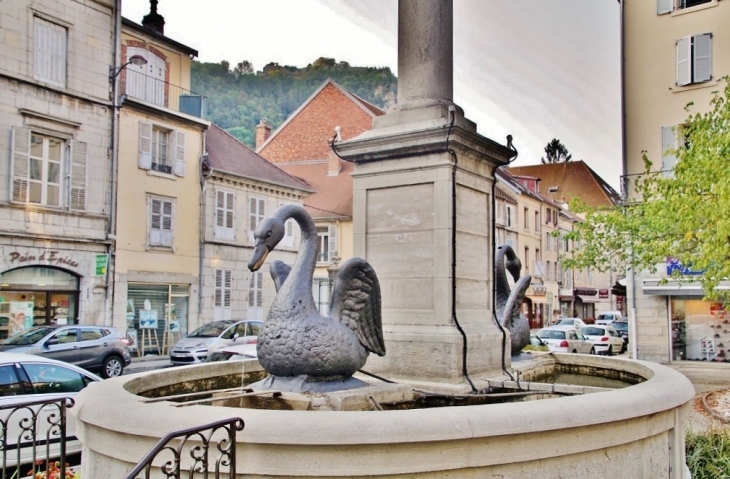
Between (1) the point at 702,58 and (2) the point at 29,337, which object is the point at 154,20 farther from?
(1) the point at 702,58

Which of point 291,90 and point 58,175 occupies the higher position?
point 291,90

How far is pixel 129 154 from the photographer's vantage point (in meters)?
25.7

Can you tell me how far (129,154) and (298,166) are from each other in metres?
18.7

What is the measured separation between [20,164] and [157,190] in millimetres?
5956

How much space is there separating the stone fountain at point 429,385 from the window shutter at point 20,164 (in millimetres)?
17662

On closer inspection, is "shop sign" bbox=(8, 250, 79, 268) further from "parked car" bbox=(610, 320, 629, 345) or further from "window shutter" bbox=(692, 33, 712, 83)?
"parked car" bbox=(610, 320, 629, 345)

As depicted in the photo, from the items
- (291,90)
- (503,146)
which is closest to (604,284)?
(291,90)

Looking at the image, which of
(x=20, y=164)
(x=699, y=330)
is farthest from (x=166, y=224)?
(x=699, y=330)

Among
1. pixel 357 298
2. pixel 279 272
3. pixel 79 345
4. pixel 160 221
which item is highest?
pixel 160 221

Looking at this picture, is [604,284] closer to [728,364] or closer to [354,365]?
[728,364]

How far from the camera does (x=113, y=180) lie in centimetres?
2480

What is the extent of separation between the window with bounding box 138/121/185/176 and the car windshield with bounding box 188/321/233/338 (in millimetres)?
7335

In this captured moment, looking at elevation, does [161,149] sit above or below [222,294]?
above

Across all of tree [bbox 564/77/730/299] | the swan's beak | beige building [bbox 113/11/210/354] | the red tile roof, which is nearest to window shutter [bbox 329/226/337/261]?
the red tile roof
